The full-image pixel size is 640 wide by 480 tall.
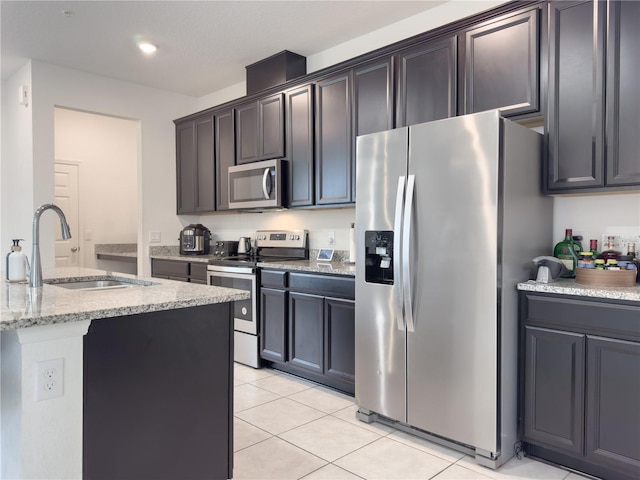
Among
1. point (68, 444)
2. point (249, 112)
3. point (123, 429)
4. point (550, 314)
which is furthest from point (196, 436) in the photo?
point (249, 112)

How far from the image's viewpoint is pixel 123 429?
1568 mm

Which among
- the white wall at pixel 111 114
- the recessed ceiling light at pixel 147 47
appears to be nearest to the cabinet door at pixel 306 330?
the white wall at pixel 111 114

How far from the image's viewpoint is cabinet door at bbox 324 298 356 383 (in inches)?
117

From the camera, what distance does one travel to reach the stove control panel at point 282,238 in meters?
4.00

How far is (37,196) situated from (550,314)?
169 inches

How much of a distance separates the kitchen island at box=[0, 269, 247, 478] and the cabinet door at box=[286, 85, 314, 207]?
1829 millimetres

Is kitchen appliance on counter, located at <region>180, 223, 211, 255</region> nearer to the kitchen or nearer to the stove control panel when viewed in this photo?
the kitchen

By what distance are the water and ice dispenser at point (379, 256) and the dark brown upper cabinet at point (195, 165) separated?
2447 mm

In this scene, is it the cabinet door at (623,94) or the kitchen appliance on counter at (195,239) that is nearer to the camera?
the cabinet door at (623,94)

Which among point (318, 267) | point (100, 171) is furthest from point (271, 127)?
point (100, 171)

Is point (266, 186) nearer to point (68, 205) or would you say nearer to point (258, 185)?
point (258, 185)

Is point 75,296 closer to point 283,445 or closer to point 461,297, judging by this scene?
point 283,445

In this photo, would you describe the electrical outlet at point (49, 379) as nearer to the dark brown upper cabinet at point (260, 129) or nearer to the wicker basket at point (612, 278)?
the wicker basket at point (612, 278)

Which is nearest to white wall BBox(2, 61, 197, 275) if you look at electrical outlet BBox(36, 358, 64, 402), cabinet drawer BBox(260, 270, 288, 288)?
cabinet drawer BBox(260, 270, 288, 288)
